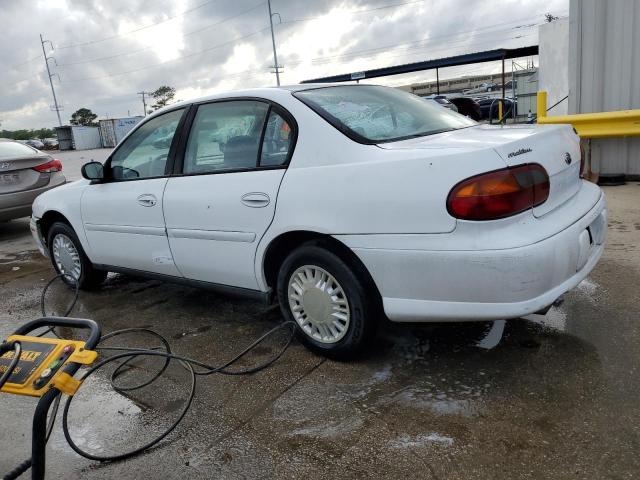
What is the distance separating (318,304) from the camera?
119 inches

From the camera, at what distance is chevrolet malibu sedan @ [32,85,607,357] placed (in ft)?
7.91

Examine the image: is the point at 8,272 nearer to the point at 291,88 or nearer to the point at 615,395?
the point at 291,88

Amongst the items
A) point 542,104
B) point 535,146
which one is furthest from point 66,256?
point 542,104

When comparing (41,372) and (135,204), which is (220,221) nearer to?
(135,204)

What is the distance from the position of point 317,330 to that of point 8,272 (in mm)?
4486

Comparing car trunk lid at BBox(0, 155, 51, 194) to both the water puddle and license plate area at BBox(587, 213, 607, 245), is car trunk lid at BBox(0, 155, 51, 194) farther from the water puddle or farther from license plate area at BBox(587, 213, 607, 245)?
license plate area at BBox(587, 213, 607, 245)

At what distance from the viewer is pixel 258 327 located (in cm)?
374

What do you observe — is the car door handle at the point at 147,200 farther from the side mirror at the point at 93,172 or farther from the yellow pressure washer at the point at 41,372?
the yellow pressure washer at the point at 41,372

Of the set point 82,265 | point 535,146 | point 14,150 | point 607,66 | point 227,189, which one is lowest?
point 82,265

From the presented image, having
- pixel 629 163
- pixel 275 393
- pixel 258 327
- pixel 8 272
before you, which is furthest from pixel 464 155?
pixel 629 163

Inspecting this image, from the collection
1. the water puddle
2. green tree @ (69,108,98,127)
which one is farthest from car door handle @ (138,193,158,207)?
green tree @ (69,108,98,127)

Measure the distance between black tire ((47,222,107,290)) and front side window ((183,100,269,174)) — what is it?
1729mm

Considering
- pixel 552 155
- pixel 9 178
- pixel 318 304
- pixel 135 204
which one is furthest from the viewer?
pixel 9 178

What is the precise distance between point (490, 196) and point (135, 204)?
8.46ft
